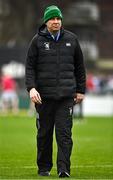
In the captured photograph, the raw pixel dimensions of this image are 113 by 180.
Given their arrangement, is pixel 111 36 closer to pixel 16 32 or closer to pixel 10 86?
pixel 16 32

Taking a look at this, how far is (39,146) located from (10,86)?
102 ft

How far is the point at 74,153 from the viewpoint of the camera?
64.0 feet

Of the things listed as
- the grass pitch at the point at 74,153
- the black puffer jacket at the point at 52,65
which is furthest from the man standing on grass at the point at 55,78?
the grass pitch at the point at 74,153

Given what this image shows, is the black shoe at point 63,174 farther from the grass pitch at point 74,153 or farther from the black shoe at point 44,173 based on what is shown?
the black shoe at point 44,173

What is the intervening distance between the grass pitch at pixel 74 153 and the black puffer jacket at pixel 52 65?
3.82 feet

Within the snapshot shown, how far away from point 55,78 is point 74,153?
5798mm

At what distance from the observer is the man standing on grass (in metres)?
13.8

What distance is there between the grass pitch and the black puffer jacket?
3.82 ft

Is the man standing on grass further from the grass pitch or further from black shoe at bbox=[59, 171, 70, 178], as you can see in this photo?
the grass pitch

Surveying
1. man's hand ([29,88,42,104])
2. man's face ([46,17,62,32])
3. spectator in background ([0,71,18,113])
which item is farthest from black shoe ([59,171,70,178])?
spectator in background ([0,71,18,113])

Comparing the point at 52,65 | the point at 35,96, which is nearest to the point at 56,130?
the point at 35,96

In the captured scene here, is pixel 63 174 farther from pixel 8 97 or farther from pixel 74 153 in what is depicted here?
pixel 8 97

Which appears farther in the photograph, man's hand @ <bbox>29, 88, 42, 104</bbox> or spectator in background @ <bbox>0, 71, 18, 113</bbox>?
spectator in background @ <bbox>0, 71, 18, 113</bbox>

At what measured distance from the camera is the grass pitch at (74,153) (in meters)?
14.4
